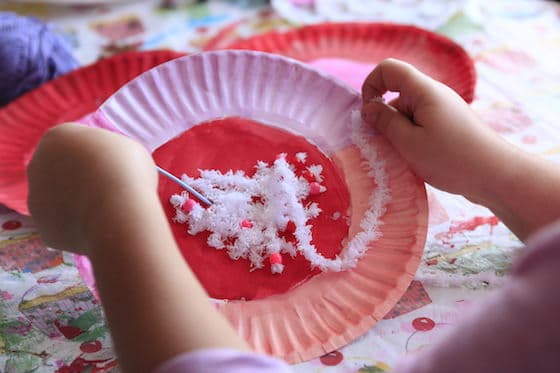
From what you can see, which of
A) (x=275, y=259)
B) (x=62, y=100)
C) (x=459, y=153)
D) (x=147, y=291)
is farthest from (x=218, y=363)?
(x=62, y=100)

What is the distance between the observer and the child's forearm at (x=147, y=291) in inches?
14.8

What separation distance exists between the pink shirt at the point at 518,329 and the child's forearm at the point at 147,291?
0.46ft

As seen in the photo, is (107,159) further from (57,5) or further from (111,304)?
(57,5)

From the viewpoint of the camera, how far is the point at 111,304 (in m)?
0.41

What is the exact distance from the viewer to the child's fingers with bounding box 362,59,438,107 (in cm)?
56

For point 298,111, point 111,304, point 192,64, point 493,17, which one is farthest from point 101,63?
point 493,17

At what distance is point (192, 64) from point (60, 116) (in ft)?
0.70

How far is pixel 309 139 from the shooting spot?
0.61 metres

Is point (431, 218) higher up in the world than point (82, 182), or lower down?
lower down

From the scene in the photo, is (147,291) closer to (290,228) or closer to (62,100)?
(290,228)

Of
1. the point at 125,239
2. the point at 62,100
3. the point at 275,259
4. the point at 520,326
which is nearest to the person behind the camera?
the point at 520,326

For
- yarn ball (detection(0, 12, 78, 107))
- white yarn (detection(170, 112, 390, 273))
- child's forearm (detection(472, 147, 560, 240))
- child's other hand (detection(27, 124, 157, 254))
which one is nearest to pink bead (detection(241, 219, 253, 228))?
white yarn (detection(170, 112, 390, 273))

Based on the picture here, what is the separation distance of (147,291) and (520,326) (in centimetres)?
23

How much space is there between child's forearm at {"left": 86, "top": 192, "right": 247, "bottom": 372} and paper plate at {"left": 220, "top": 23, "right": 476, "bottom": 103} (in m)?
0.39
